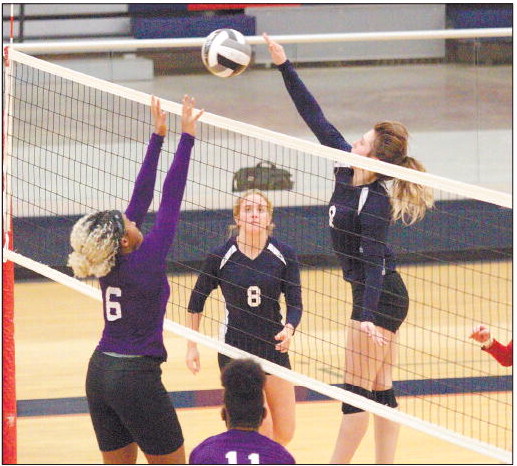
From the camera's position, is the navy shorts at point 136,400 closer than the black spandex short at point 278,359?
Yes

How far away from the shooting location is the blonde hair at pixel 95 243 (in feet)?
13.9

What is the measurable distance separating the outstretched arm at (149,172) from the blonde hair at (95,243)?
506mm

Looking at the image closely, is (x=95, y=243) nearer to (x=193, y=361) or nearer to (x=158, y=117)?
(x=158, y=117)

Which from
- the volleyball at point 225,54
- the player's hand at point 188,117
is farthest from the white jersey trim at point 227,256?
the player's hand at point 188,117

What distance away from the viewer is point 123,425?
4.56m

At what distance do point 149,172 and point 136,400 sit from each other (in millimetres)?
1070

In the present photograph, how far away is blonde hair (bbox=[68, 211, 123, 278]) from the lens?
4223mm

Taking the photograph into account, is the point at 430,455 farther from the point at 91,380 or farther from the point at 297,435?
the point at 91,380

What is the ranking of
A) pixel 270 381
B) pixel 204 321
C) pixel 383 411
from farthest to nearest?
pixel 204 321 < pixel 270 381 < pixel 383 411

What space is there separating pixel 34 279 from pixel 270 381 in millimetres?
4920

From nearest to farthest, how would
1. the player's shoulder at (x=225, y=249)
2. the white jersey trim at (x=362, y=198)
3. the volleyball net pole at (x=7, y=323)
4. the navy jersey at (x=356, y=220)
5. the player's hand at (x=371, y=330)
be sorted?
the player's hand at (x=371, y=330), the navy jersey at (x=356, y=220), the white jersey trim at (x=362, y=198), the player's shoulder at (x=225, y=249), the volleyball net pole at (x=7, y=323)

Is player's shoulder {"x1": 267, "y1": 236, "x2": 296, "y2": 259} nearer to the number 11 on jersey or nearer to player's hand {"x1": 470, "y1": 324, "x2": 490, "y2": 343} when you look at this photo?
player's hand {"x1": 470, "y1": 324, "x2": 490, "y2": 343}

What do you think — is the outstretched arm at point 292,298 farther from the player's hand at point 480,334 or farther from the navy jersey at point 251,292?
the player's hand at point 480,334

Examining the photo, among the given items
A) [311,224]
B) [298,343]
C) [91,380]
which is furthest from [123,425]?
[311,224]
